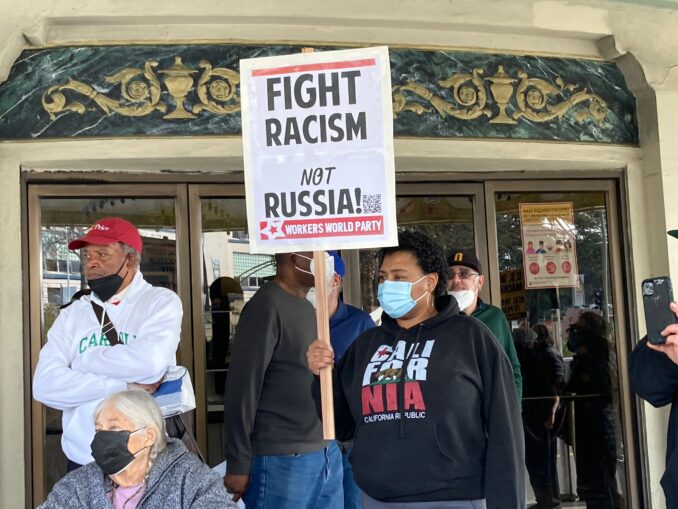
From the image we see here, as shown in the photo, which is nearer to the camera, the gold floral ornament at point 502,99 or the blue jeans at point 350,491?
the blue jeans at point 350,491

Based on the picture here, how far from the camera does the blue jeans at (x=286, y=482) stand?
4.32 metres

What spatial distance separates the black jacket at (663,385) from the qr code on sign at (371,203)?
3.66 feet

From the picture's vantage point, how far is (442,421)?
3318 mm

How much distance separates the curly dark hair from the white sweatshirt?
1093 millimetres

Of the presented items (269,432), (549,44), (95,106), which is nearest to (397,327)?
(269,432)

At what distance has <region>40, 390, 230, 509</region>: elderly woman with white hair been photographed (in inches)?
128

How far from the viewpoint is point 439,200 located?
6.00 meters

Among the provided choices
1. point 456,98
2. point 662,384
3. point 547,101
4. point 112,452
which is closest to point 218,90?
point 456,98

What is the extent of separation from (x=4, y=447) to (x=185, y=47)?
237 cm

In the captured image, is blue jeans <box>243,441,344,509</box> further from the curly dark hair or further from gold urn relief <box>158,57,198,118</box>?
gold urn relief <box>158,57,198,118</box>

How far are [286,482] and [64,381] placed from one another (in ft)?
3.57

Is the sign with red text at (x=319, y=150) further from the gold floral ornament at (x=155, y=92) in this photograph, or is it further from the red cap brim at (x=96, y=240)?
the gold floral ornament at (x=155, y=92)

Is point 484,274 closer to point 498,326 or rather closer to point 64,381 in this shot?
point 498,326

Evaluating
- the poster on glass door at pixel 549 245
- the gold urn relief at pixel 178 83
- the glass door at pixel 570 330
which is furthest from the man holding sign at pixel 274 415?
the poster on glass door at pixel 549 245
